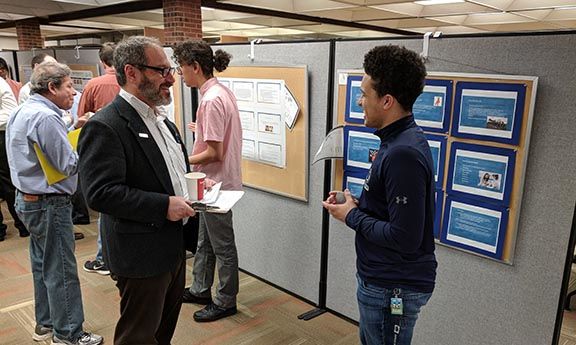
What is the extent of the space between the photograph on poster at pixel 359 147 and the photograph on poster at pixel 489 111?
414 millimetres

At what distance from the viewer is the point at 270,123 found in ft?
8.43

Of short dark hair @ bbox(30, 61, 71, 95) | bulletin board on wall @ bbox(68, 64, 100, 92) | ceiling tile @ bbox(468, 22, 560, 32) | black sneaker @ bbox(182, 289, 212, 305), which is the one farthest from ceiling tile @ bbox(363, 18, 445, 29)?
short dark hair @ bbox(30, 61, 71, 95)

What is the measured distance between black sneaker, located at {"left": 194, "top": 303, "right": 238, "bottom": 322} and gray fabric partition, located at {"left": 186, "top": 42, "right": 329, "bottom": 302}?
0.45 m

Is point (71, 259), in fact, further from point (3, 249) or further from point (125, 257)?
point (3, 249)

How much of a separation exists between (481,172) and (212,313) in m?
1.67

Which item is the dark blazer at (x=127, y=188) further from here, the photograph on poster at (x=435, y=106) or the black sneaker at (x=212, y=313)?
the photograph on poster at (x=435, y=106)

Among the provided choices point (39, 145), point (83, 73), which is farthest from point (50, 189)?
point (83, 73)

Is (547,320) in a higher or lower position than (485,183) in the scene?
lower

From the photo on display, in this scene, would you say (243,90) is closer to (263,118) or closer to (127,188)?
(263,118)

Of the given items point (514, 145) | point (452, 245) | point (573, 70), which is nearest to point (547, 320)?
point (452, 245)

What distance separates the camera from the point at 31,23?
8680 mm

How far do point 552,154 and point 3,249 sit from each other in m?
3.98

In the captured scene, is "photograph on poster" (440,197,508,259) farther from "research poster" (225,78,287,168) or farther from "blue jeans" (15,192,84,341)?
"blue jeans" (15,192,84,341)

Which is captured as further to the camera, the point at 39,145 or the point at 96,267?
the point at 96,267
